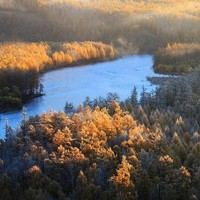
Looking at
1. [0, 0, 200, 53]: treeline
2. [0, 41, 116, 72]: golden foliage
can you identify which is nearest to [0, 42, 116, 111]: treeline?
[0, 41, 116, 72]: golden foliage

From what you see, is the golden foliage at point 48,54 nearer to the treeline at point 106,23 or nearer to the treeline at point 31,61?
the treeline at point 31,61

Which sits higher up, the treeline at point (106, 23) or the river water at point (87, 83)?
the treeline at point (106, 23)

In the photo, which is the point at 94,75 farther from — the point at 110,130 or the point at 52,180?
the point at 52,180

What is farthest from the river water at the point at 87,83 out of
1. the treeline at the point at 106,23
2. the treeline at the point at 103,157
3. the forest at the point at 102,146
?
the treeline at the point at 106,23

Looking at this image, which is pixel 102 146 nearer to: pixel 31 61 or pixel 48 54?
pixel 31 61

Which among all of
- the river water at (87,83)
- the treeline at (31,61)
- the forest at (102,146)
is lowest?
the river water at (87,83)

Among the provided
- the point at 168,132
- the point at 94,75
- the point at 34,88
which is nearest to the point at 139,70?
the point at 94,75

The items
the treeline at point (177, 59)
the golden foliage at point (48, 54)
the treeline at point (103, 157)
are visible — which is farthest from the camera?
the treeline at point (177, 59)
